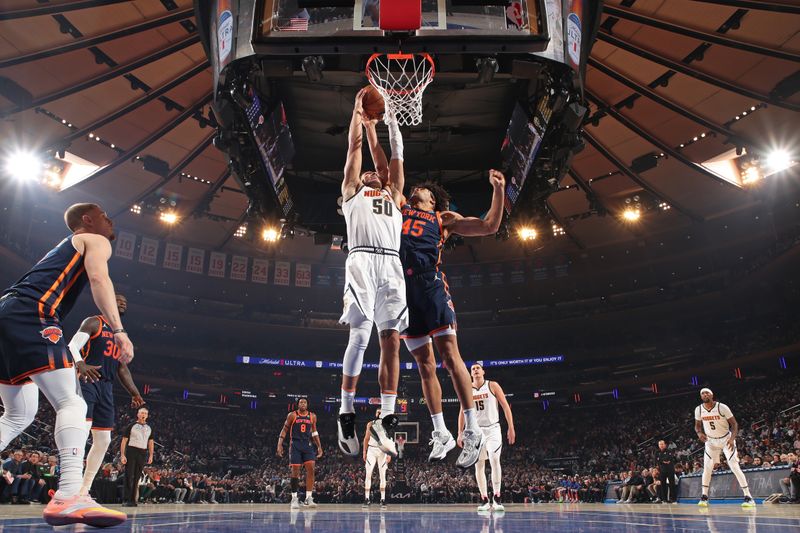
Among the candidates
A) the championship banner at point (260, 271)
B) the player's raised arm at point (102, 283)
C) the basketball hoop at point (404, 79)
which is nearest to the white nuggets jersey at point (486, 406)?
the basketball hoop at point (404, 79)

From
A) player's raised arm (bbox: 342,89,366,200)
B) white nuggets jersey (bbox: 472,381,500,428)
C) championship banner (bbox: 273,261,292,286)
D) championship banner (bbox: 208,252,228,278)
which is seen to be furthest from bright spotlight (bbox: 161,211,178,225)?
player's raised arm (bbox: 342,89,366,200)

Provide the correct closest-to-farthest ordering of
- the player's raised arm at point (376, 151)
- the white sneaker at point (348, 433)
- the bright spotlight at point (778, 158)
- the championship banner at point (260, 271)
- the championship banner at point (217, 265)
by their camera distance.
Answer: the white sneaker at point (348, 433), the player's raised arm at point (376, 151), the bright spotlight at point (778, 158), the championship banner at point (217, 265), the championship banner at point (260, 271)

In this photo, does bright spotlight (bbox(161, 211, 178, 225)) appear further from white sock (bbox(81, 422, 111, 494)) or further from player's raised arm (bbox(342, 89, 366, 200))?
player's raised arm (bbox(342, 89, 366, 200))

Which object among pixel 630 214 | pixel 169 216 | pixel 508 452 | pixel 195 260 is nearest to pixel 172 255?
pixel 195 260

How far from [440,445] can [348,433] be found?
899mm

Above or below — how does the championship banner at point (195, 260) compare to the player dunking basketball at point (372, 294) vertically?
above

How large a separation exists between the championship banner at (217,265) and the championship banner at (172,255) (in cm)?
171

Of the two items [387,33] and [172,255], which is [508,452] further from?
[387,33]

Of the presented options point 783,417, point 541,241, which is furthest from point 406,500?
point 783,417

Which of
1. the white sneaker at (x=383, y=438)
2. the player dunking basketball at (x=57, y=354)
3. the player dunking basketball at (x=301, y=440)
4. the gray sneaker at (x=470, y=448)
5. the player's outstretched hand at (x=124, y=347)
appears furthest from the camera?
the player dunking basketball at (x=301, y=440)

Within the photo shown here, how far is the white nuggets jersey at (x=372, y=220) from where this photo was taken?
529 centimetres

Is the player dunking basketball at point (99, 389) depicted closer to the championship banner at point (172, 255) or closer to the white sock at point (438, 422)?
the white sock at point (438, 422)

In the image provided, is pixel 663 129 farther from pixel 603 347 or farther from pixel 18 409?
pixel 603 347

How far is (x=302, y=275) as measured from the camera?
34.2m
